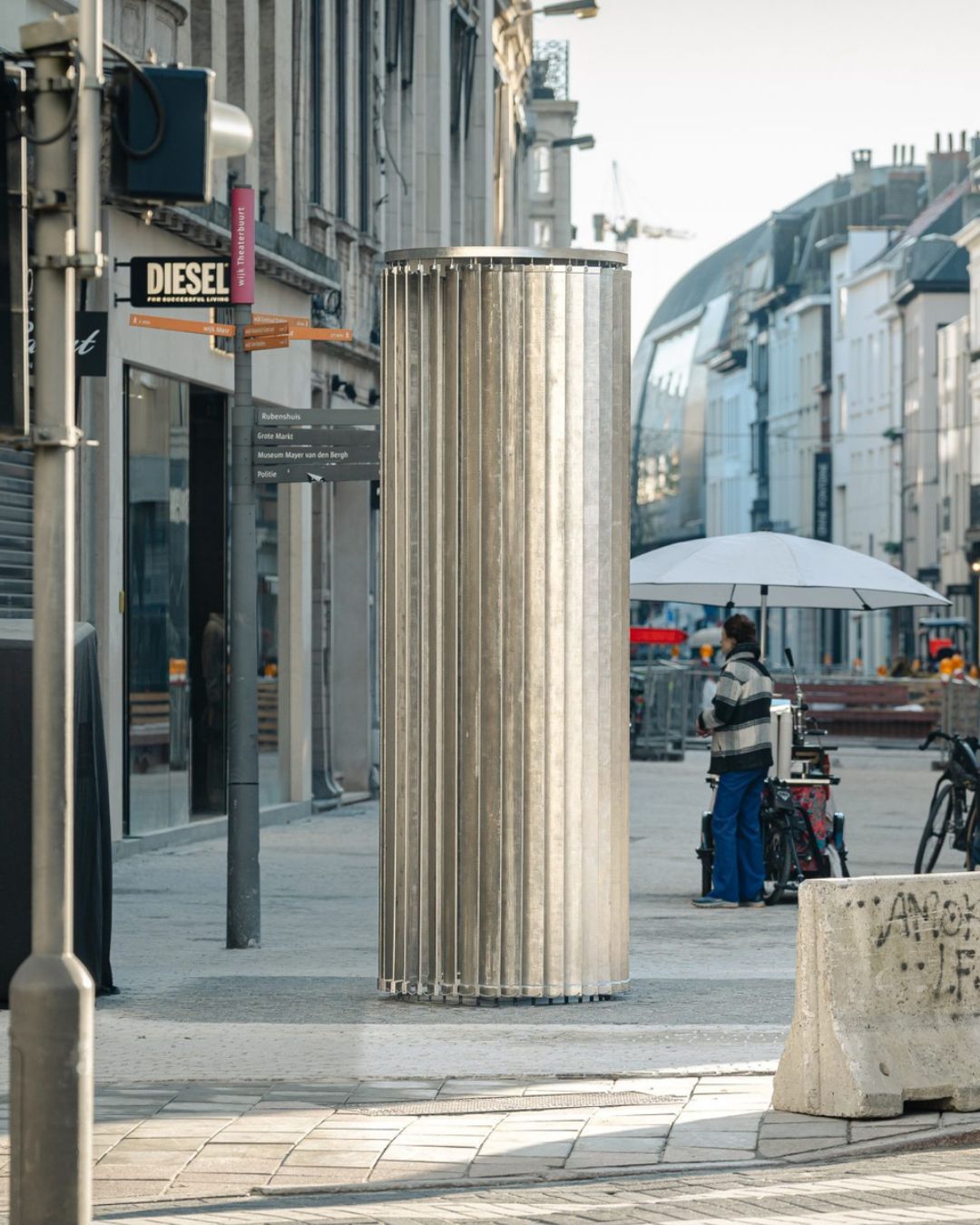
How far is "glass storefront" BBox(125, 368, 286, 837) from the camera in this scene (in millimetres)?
20141

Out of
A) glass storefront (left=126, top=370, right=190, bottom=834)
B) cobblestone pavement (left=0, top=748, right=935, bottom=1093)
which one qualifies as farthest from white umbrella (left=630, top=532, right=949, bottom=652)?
glass storefront (left=126, top=370, right=190, bottom=834)

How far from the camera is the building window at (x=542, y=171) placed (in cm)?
9400

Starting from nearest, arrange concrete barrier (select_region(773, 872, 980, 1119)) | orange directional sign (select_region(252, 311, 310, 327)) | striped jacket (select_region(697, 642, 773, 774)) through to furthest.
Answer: concrete barrier (select_region(773, 872, 980, 1119))
orange directional sign (select_region(252, 311, 310, 327))
striped jacket (select_region(697, 642, 773, 774))

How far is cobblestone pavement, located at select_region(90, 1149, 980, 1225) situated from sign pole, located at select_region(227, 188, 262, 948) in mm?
6196

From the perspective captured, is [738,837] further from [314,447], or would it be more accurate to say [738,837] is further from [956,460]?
[956,460]

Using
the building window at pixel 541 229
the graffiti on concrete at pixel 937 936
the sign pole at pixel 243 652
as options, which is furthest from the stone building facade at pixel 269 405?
the building window at pixel 541 229

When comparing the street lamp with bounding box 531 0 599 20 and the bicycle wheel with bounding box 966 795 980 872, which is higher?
the street lamp with bounding box 531 0 599 20

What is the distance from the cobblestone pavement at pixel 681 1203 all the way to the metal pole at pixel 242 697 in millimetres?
6182

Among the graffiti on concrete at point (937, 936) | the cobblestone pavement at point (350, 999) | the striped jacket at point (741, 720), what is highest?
the striped jacket at point (741, 720)

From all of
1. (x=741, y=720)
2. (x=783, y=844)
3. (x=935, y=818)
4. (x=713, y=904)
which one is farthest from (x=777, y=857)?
(x=935, y=818)

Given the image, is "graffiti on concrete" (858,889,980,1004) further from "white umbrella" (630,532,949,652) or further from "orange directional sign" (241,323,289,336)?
"white umbrella" (630,532,949,652)

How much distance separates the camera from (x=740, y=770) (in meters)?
16.4

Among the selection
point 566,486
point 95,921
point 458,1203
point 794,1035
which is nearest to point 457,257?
point 566,486

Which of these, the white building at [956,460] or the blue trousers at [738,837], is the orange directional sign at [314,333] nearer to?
the blue trousers at [738,837]
